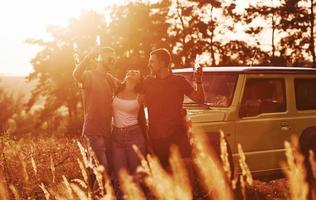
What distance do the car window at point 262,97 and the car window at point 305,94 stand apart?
0.28 metres

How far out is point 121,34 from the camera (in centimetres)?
4600

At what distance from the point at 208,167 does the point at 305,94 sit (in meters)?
2.34

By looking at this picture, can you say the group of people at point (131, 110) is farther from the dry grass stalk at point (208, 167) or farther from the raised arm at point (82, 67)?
the dry grass stalk at point (208, 167)

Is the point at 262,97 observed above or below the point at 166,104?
below

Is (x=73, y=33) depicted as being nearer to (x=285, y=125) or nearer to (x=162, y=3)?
(x=162, y=3)

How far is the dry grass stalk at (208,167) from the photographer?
6.63m

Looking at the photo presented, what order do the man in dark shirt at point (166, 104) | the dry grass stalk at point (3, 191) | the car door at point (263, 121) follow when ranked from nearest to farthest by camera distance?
1. the dry grass stalk at point (3, 191)
2. the man in dark shirt at point (166, 104)
3. the car door at point (263, 121)

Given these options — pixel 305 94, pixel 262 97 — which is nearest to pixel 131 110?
pixel 262 97

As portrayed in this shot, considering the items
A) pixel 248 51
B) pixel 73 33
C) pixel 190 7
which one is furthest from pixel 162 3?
pixel 73 33

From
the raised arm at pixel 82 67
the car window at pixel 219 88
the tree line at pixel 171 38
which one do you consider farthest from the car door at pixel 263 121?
the tree line at pixel 171 38

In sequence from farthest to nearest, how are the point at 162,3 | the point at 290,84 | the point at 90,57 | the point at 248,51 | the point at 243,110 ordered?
the point at 162,3
the point at 248,51
the point at 290,84
the point at 243,110
the point at 90,57

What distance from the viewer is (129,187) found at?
5.33 meters

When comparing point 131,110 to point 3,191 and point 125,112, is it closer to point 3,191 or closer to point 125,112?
point 125,112

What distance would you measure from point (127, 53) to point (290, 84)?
123ft
